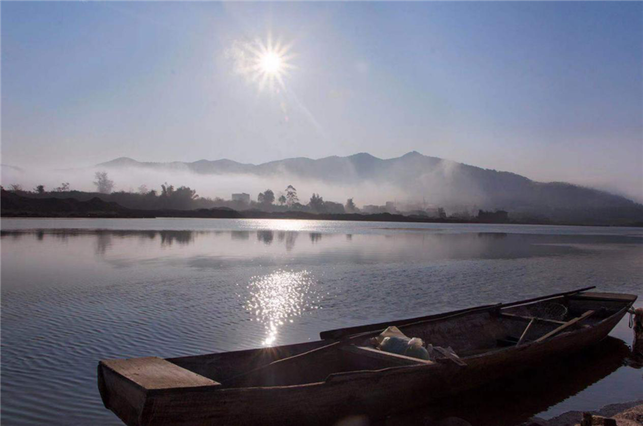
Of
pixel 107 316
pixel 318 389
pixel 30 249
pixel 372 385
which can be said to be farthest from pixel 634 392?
pixel 30 249

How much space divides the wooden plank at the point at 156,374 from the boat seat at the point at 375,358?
109 inches

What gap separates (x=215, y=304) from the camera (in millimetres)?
14516

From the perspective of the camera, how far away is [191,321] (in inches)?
485

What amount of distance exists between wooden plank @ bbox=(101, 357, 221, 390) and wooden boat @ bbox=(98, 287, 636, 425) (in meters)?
0.01

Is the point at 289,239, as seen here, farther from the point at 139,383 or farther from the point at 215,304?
the point at 139,383

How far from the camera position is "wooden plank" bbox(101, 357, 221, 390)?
210 inches

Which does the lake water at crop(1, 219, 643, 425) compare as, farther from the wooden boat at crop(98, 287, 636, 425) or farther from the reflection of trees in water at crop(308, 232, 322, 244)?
the reflection of trees in water at crop(308, 232, 322, 244)

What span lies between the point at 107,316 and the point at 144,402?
27.2ft

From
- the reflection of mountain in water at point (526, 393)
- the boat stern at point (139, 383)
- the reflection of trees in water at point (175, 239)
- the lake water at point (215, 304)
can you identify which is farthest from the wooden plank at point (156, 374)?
the reflection of trees in water at point (175, 239)

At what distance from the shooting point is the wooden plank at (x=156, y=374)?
534 centimetres

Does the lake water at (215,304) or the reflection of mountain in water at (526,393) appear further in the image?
the lake water at (215,304)

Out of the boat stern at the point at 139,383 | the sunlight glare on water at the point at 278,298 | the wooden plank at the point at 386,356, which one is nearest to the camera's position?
the boat stern at the point at 139,383

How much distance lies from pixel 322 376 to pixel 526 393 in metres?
3.88

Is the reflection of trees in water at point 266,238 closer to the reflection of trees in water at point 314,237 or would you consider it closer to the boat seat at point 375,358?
the reflection of trees in water at point 314,237
